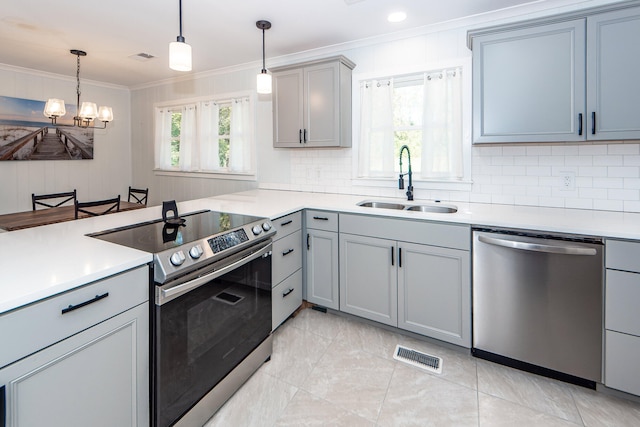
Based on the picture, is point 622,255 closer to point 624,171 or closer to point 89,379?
point 624,171

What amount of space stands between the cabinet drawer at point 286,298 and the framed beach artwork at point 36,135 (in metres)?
3.94

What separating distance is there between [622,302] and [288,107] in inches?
112

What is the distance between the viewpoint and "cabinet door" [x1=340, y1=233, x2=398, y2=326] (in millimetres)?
2387

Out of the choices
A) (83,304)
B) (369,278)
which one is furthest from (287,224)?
(83,304)

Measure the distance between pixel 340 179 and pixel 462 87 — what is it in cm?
135

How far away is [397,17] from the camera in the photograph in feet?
8.58

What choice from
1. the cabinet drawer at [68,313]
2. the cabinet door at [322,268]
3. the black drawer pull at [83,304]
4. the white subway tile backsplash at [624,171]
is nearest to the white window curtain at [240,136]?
the cabinet door at [322,268]

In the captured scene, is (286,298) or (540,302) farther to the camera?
(286,298)

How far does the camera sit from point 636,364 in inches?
66.5

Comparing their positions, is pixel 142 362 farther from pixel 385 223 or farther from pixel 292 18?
pixel 292 18

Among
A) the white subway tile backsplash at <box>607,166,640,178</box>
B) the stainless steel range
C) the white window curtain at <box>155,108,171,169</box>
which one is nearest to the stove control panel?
the stainless steel range

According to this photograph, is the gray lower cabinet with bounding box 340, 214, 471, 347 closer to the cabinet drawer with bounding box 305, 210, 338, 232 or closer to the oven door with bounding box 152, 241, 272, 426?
the cabinet drawer with bounding box 305, 210, 338, 232

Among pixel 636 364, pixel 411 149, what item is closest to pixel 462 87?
pixel 411 149

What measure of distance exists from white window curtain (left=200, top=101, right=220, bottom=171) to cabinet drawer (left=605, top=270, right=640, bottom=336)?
12.7 ft
